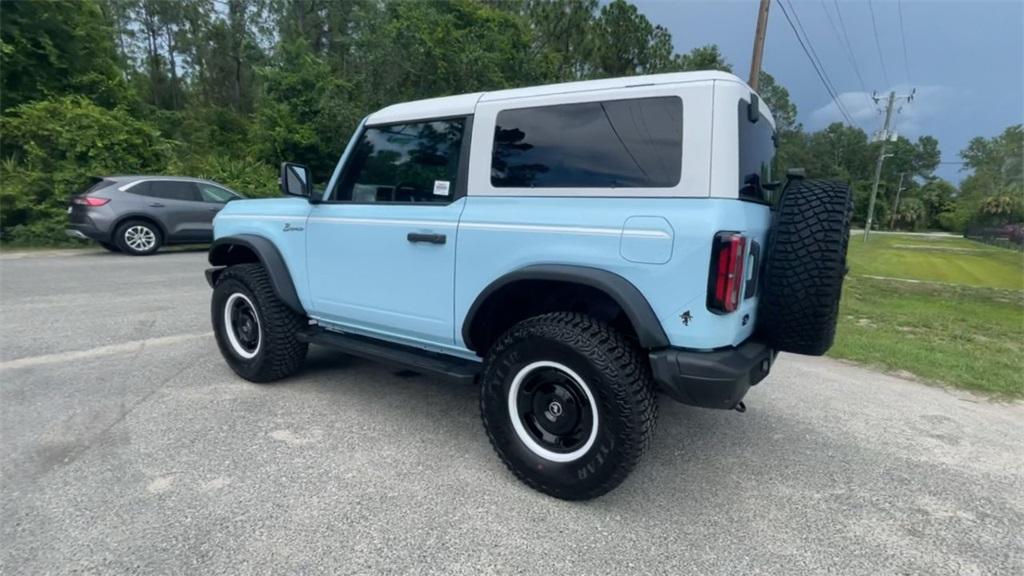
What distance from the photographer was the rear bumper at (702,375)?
2.13 m

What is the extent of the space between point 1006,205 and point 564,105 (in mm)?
70372

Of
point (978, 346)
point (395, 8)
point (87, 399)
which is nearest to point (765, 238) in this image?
point (87, 399)

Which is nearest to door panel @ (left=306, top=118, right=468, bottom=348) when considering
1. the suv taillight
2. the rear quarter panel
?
the rear quarter panel

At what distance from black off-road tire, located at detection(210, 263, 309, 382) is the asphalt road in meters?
0.14

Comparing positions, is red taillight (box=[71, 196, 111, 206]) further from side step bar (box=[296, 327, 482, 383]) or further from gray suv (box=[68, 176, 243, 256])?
side step bar (box=[296, 327, 482, 383])

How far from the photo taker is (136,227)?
10281mm

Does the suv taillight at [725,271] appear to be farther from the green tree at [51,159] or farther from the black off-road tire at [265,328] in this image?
the green tree at [51,159]

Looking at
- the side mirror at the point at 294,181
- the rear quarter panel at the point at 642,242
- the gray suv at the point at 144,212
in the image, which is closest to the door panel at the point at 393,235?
the side mirror at the point at 294,181

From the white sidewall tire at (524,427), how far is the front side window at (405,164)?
1064 millimetres

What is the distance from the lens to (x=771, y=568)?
2.03 meters

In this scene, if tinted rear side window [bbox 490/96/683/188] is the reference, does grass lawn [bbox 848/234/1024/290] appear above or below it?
below

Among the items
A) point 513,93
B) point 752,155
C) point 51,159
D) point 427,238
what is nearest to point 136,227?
point 51,159

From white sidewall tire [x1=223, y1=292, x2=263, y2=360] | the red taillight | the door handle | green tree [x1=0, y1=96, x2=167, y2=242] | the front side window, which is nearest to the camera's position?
the door handle

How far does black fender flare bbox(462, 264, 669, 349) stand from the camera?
2.19m
